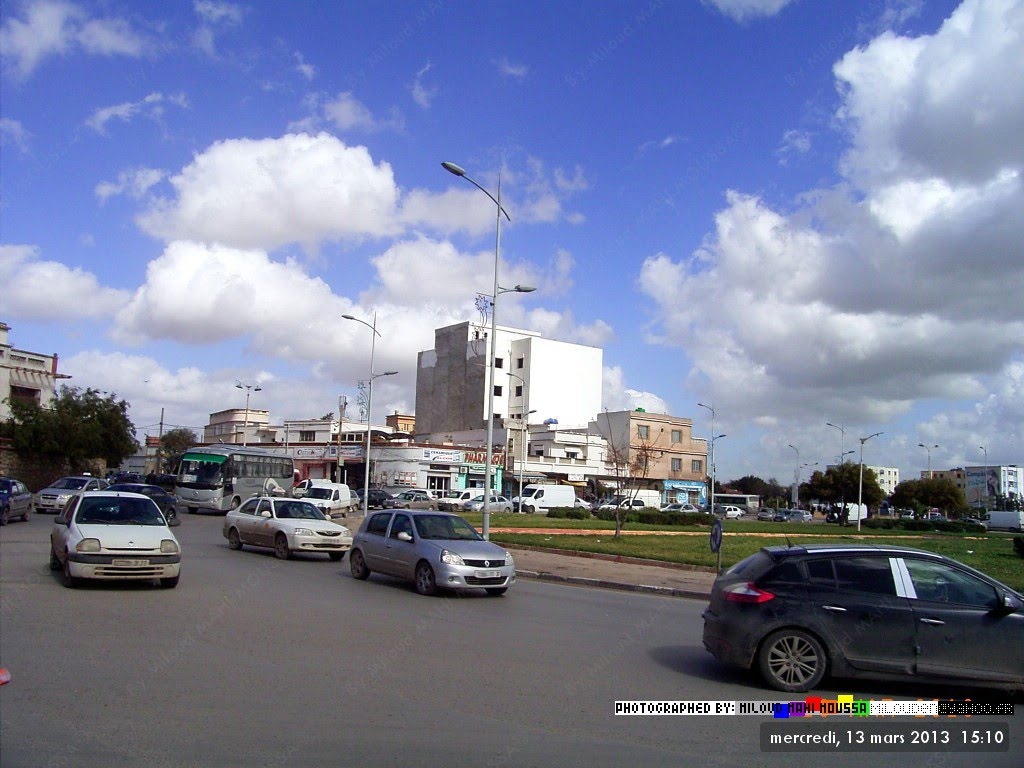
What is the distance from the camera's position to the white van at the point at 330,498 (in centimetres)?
4406

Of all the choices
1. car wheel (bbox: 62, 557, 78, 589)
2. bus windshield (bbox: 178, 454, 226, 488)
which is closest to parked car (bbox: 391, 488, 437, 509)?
bus windshield (bbox: 178, 454, 226, 488)

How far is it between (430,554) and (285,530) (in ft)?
23.2

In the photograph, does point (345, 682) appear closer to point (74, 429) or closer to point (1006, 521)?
point (74, 429)

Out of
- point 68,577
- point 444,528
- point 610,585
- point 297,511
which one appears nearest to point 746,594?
point 444,528

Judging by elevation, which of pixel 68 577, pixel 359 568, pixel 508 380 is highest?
pixel 508 380

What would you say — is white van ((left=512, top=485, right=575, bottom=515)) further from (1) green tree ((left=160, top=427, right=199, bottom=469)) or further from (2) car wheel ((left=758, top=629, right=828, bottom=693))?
(1) green tree ((left=160, top=427, right=199, bottom=469))

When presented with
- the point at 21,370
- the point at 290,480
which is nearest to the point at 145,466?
the point at 21,370

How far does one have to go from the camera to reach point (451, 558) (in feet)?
49.9

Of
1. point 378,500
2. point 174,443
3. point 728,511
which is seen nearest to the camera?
point 378,500

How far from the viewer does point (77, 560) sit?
1349 cm

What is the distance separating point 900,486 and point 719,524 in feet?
319

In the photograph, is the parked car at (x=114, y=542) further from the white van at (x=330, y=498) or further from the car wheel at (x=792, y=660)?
the white van at (x=330, y=498)

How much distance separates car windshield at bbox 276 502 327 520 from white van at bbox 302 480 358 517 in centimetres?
2083

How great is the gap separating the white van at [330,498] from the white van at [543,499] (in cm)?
1533
